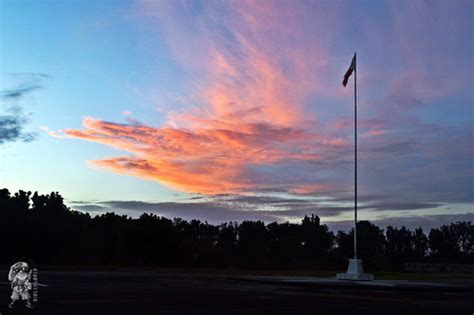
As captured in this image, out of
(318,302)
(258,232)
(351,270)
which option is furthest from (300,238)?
(318,302)

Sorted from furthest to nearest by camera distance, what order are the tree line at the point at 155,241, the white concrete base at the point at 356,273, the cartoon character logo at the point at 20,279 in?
the tree line at the point at 155,241 → the white concrete base at the point at 356,273 → the cartoon character logo at the point at 20,279

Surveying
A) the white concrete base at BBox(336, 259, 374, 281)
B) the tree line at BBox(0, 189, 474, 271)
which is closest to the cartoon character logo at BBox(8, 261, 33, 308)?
the white concrete base at BBox(336, 259, 374, 281)

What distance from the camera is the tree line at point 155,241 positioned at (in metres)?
78.9

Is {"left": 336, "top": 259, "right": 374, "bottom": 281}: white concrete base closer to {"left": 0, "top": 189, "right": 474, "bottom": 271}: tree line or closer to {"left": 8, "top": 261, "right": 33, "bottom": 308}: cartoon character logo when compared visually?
{"left": 8, "top": 261, "right": 33, "bottom": 308}: cartoon character logo

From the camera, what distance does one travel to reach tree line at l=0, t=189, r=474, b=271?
78.9 m

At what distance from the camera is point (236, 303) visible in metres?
17.5

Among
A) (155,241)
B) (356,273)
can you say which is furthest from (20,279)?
(155,241)

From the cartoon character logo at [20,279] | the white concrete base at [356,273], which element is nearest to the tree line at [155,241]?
the white concrete base at [356,273]

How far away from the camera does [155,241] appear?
286 feet

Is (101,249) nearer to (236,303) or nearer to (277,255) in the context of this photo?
(277,255)

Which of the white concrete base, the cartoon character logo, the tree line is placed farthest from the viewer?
the tree line

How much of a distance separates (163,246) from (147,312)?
73.8 m

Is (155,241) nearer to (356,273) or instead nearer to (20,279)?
(356,273)

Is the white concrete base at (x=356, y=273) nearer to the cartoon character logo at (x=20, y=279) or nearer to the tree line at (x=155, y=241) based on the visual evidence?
the cartoon character logo at (x=20, y=279)
